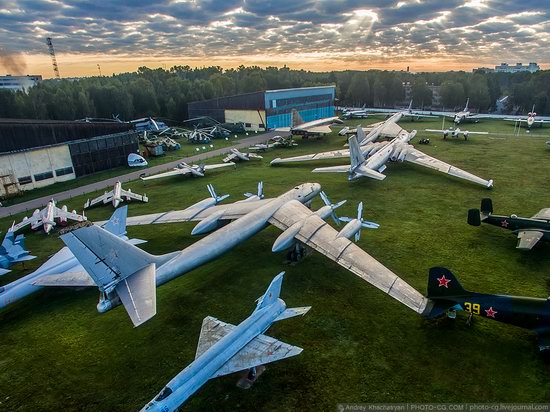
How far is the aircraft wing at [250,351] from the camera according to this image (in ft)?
46.8

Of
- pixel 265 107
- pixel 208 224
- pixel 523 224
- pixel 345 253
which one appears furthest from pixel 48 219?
pixel 265 107

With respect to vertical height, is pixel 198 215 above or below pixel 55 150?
below

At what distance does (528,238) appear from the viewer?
24.3 metres

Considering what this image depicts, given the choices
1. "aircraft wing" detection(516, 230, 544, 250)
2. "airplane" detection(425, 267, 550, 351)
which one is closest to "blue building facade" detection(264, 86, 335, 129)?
"aircraft wing" detection(516, 230, 544, 250)

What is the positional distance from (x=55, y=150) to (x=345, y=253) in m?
48.2

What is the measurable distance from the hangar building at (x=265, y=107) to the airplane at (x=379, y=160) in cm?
3704

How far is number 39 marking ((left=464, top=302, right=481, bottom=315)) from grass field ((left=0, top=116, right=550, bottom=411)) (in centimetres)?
140

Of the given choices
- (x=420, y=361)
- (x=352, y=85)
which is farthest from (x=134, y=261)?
(x=352, y=85)

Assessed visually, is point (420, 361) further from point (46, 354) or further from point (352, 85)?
point (352, 85)

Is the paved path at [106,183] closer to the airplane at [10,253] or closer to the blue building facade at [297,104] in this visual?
the blue building facade at [297,104]

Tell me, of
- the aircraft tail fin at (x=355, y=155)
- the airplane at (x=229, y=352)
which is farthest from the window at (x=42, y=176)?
the airplane at (x=229, y=352)

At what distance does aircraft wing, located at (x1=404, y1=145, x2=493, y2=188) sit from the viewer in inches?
1526

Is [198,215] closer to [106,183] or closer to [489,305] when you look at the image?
[489,305]

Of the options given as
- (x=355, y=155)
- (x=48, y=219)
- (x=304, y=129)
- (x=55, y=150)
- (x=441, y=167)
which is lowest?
(x=48, y=219)
